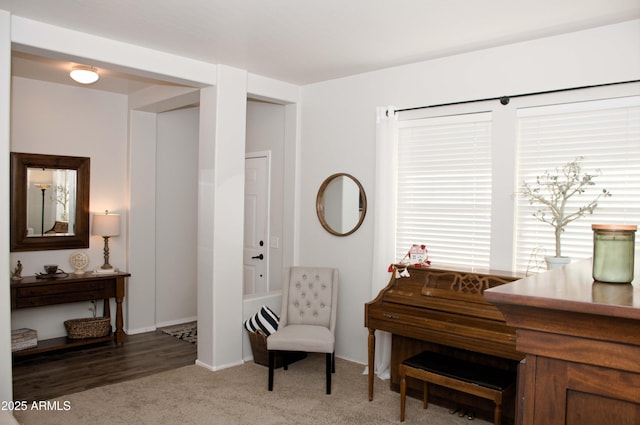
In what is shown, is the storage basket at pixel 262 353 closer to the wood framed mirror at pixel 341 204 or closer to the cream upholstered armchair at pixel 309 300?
the cream upholstered armchair at pixel 309 300

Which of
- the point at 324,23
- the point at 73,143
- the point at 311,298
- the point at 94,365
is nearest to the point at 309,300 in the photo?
the point at 311,298

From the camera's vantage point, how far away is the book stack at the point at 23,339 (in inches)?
179

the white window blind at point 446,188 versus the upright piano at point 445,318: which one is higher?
the white window blind at point 446,188

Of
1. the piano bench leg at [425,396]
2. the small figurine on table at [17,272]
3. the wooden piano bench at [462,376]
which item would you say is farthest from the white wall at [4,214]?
the piano bench leg at [425,396]

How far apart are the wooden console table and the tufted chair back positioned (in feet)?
6.34

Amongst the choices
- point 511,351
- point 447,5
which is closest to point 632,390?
point 511,351

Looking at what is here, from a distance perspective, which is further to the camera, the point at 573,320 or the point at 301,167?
the point at 301,167

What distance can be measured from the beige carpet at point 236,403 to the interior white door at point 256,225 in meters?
1.33

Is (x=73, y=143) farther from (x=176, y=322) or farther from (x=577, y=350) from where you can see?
(x=577, y=350)

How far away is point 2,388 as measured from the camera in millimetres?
3209

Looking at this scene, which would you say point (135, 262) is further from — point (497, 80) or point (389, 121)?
point (497, 80)

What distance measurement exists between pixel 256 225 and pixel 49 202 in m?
2.10

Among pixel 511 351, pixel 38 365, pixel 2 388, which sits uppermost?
pixel 511 351

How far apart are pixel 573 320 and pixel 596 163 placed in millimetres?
2707
